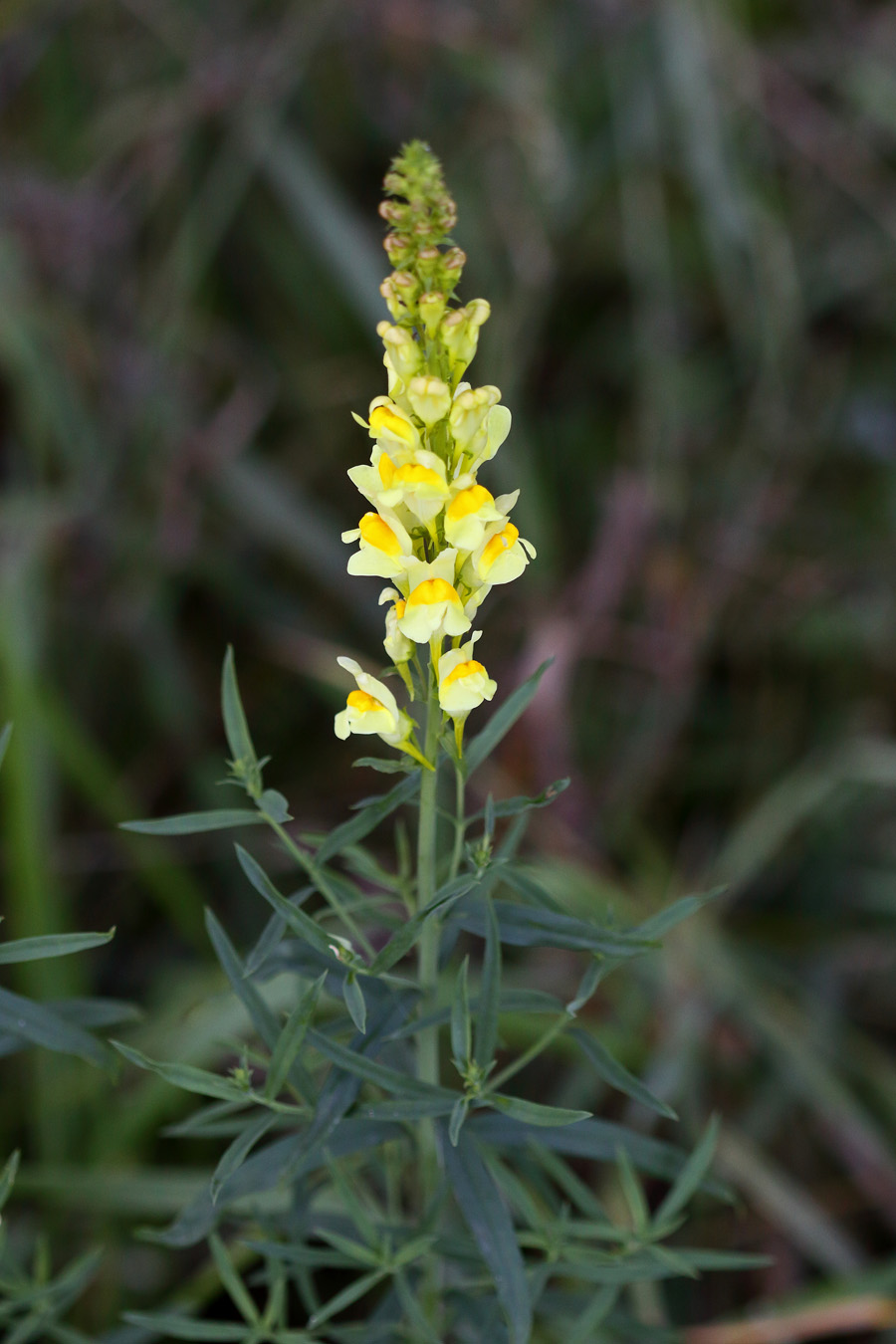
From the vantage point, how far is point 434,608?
651 mm

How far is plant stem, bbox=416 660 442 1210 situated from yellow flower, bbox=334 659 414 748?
2 cm

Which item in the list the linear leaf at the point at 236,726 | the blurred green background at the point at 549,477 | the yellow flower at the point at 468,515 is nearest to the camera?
the yellow flower at the point at 468,515

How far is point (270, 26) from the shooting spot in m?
2.23

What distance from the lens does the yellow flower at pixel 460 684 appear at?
653mm

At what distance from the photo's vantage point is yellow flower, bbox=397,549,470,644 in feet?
2.14

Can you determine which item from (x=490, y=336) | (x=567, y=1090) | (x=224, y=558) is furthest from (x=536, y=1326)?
(x=490, y=336)

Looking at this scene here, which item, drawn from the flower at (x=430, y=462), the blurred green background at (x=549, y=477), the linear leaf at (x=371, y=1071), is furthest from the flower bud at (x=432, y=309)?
the blurred green background at (x=549, y=477)

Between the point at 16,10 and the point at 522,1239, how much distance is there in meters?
2.16

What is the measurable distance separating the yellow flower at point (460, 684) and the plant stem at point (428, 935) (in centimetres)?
3

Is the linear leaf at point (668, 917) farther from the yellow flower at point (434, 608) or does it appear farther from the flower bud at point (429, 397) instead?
the flower bud at point (429, 397)

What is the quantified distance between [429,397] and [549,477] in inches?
62.0

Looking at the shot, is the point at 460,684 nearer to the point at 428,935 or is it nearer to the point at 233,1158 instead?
the point at 428,935

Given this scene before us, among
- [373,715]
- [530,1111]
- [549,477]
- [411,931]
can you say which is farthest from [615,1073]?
[549,477]

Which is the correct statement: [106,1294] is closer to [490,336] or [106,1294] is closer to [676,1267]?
[676,1267]
